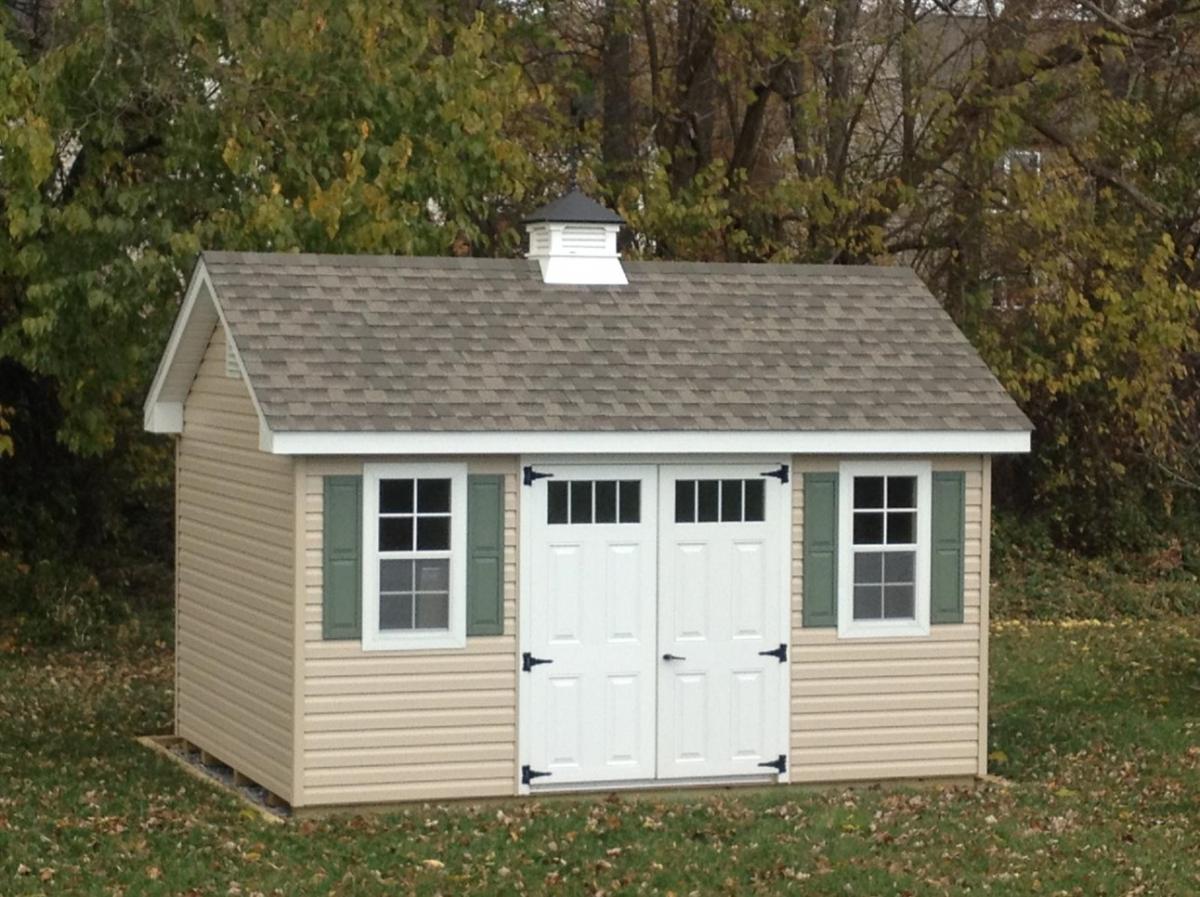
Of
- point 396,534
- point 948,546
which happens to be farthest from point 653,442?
point 948,546

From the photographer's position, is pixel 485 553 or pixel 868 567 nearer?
pixel 485 553

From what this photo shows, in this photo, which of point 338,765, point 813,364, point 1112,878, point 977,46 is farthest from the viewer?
point 977,46

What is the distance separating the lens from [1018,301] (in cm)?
2741

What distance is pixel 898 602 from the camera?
1435cm

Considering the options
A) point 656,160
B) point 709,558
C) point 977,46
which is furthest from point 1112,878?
point 977,46

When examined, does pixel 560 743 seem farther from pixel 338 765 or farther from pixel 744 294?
pixel 744 294

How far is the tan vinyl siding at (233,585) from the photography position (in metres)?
13.4

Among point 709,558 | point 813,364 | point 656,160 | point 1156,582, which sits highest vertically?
point 656,160

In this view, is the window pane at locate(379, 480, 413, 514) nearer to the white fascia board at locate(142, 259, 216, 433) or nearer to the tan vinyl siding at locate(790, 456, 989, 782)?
the white fascia board at locate(142, 259, 216, 433)

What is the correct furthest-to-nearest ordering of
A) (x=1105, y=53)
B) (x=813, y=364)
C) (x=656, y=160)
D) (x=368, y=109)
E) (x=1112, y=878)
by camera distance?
(x=1105, y=53) → (x=656, y=160) → (x=368, y=109) → (x=813, y=364) → (x=1112, y=878)

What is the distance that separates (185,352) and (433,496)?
273 centimetres

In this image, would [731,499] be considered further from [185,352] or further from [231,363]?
[185,352]

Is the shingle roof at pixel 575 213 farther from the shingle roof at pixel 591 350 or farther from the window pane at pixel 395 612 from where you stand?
the window pane at pixel 395 612

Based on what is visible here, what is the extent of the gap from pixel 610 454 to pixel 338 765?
2.48 meters
